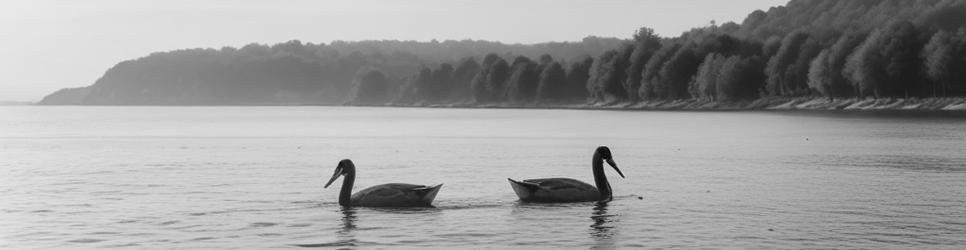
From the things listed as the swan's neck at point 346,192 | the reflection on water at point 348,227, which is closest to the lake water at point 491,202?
the reflection on water at point 348,227

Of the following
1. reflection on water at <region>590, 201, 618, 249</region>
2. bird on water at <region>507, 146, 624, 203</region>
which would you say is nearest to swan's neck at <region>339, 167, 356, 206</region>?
bird on water at <region>507, 146, 624, 203</region>

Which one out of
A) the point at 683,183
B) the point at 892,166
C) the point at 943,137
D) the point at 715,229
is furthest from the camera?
the point at 943,137

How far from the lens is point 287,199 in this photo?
131 feet

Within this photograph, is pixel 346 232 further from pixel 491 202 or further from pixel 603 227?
pixel 491 202

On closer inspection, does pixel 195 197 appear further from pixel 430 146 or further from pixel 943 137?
pixel 943 137

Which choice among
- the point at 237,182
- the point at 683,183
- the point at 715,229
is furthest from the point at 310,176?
the point at 715,229

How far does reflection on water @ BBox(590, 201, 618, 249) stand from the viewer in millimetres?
27984

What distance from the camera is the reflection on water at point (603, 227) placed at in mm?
27984

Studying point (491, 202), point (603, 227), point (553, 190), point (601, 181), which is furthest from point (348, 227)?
point (601, 181)

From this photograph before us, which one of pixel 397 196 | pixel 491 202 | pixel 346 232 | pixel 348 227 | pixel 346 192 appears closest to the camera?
pixel 346 232

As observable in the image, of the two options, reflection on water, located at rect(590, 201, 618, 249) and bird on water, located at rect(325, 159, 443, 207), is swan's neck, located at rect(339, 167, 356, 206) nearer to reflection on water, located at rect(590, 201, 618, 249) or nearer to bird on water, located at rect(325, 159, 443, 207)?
bird on water, located at rect(325, 159, 443, 207)

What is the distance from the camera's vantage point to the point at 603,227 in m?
31.0

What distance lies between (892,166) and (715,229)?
1147 inches

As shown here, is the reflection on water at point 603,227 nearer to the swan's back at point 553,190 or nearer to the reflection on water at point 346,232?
the swan's back at point 553,190
